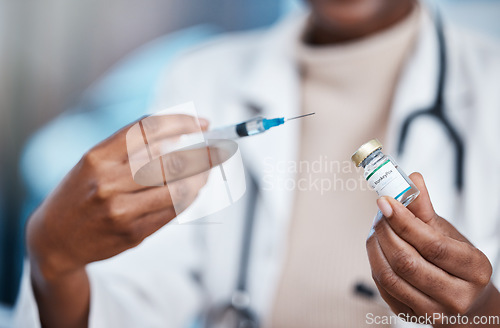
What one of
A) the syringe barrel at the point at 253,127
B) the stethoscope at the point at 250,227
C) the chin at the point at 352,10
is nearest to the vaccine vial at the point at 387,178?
the syringe barrel at the point at 253,127

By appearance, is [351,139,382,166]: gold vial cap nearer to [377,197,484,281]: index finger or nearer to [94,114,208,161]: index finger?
[377,197,484,281]: index finger

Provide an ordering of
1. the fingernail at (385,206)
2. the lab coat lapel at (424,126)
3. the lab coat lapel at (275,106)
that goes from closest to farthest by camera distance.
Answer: the fingernail at (385,206)
the lab coat lapel at (424,126)
the lab coat lapel at (275,106)

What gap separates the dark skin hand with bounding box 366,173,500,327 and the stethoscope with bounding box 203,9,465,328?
0.69 ft

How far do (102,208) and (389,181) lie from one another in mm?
229

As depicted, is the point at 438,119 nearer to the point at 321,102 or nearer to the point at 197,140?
the point at 321,102

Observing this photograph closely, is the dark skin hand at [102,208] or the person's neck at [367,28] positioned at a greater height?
the person's neck at [367,28]

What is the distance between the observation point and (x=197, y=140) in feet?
1.16

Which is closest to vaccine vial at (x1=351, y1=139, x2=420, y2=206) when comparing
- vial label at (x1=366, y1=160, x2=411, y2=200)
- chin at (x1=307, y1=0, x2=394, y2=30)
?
vial label at (x1=366, y1=160, x2=411, y2=200)

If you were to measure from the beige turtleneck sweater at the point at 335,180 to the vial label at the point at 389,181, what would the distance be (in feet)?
0.26

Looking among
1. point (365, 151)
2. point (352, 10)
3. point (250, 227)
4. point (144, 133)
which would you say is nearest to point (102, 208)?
point (144, 133)

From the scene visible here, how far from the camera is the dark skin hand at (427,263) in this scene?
0.90 ft

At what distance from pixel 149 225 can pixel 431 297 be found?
23 centimetres

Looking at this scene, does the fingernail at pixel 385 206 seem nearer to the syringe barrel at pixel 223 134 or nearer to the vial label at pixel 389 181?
the vial label at pixel 389 181

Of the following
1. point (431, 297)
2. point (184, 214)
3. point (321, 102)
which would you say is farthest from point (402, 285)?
point (321, 102)
